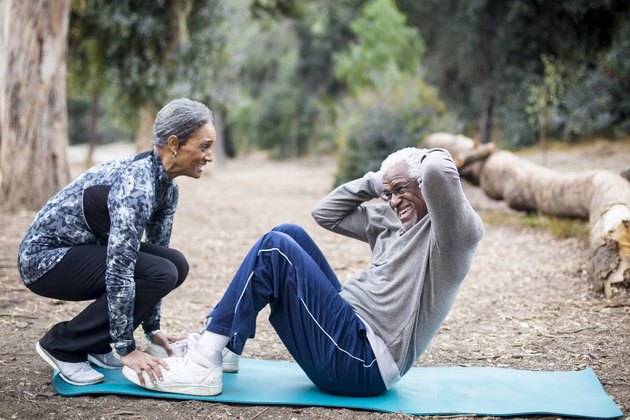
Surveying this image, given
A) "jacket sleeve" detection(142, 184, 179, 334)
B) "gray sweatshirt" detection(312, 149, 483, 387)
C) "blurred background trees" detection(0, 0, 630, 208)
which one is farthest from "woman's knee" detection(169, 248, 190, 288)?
"blurred background trees" detection(0, 0, 630, 208)

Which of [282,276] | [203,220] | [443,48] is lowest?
[203,220]

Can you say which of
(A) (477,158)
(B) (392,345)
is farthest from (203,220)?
(B) (392,345)

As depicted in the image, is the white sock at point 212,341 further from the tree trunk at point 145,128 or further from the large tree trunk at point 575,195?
the tree trunk at point 145,128

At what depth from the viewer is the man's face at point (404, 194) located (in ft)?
9.38

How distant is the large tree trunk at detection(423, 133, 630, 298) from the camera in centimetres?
468

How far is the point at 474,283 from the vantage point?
5.67 m

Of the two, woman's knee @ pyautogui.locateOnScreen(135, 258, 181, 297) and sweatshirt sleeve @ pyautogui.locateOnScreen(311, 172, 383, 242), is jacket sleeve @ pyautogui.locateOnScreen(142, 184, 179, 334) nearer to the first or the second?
woman's knee @ pyautogui.locateOnScreen(135, 258, 181, 297)

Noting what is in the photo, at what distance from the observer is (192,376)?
118 inches

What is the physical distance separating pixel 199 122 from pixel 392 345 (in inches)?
50.0

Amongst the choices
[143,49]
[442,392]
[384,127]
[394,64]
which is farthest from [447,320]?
[394,64]

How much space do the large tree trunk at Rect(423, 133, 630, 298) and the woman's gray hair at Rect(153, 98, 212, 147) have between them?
10.3ft

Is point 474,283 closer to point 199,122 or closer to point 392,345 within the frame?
point 392,345

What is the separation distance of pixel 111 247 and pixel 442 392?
5.36 ft

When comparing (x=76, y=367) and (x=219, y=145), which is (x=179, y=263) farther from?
(x=219, y=145)
